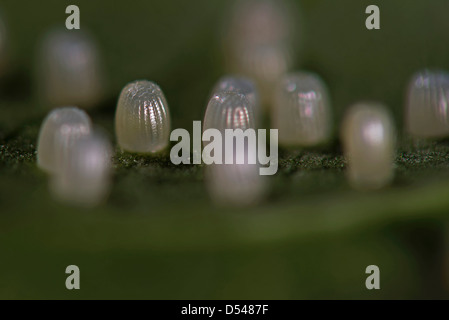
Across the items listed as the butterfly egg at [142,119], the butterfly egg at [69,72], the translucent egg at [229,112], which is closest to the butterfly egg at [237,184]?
the translucent egg at [229,112]

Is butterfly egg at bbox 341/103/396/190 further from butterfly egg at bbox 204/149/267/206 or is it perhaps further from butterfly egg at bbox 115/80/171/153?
butterfly egg at bbox 115/80/171/153

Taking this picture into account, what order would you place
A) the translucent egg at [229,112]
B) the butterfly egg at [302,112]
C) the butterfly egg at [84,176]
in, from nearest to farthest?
the butterfly egg at [84,176] < the translucent egg at [229,112] < the butterfly egg at [302,112]

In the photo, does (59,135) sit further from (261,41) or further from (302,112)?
(261,41)

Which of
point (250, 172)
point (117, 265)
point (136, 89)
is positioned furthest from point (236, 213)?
point (136, 89)

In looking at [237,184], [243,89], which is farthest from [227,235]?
[243,89]

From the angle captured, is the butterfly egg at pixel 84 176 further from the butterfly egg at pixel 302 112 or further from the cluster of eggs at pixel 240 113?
the butterfly egg at pixel 302 112

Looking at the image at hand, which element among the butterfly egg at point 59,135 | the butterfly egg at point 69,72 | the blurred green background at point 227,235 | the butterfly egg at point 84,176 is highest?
the butterfly egg at point 69,72
